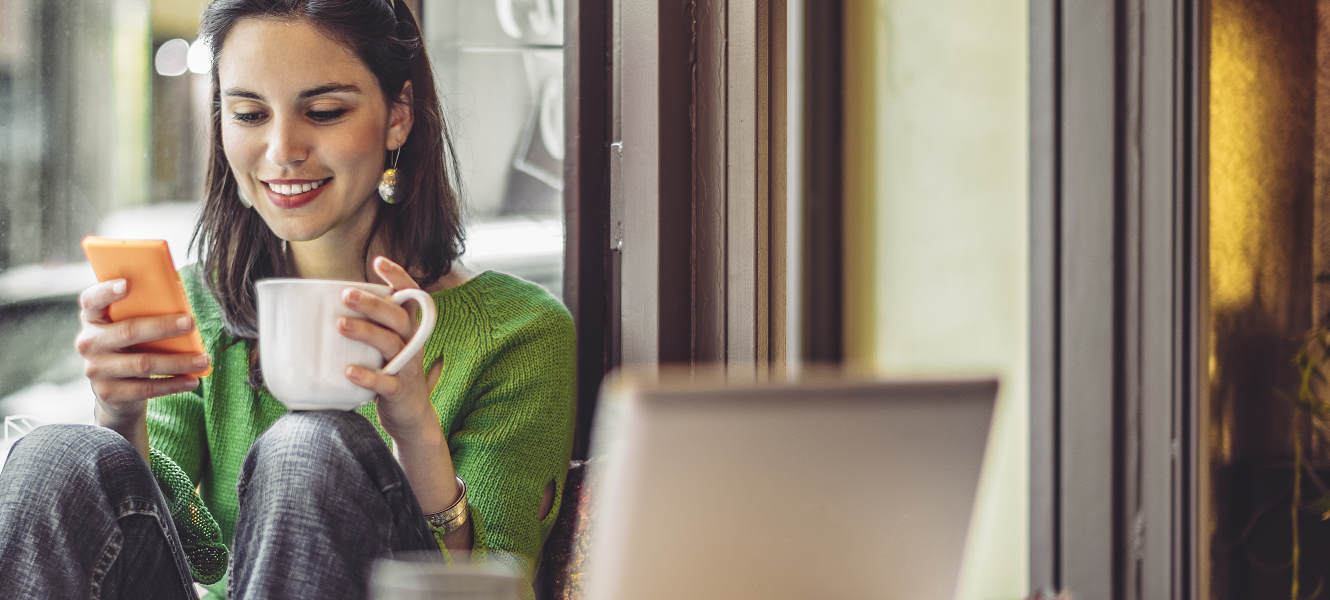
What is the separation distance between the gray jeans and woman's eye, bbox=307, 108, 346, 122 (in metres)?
0.48

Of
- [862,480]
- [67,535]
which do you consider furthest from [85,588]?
[862,480]

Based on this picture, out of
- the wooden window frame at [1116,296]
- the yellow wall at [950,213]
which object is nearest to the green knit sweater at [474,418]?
the yellow wall at [950,213]

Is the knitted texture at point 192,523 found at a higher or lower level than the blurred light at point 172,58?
lower

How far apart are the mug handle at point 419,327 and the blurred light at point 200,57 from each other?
26.2 inches

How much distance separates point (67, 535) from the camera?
2.72 feet

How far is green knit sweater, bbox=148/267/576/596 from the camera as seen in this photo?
43.9 inches

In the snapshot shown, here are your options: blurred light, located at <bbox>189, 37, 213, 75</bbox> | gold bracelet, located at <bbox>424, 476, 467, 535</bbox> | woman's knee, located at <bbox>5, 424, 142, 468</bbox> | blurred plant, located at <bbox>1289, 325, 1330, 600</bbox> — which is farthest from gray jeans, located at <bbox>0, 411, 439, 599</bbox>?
blurred plant, located at <bbox>1289, 325, 1330, 600</bbox>

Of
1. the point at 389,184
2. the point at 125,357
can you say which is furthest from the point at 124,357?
the point at 389,184

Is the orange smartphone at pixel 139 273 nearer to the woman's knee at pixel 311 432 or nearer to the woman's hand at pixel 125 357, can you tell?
the woman's hand at pixel 125 357

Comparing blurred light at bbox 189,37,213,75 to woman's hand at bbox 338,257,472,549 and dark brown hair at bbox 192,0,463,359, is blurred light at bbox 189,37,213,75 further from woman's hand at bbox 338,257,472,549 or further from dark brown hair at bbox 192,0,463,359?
woman's hand at bbox 338,257,472,549

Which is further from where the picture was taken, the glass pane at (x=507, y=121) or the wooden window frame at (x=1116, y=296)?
the glass pane at (x=507, y=121)

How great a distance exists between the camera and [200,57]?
1.36 meters

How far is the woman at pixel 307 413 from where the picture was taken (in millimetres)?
829

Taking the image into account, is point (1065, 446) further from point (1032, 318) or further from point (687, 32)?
point (687, 32)
